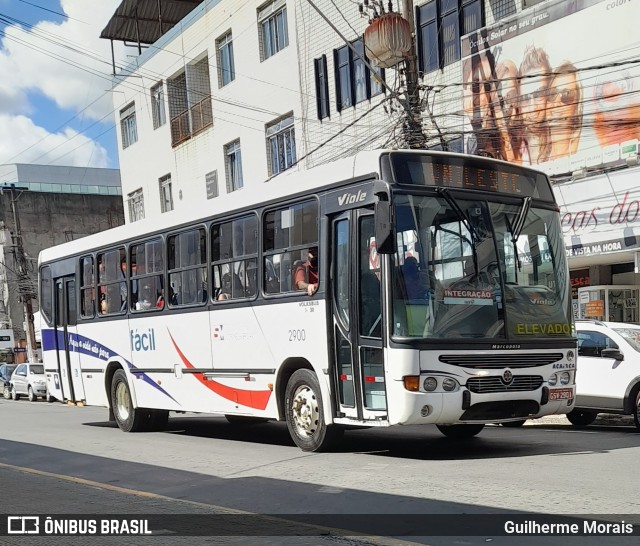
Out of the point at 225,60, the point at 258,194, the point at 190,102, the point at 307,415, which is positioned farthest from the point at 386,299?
the point at 190,102

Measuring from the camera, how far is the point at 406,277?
10.1 m

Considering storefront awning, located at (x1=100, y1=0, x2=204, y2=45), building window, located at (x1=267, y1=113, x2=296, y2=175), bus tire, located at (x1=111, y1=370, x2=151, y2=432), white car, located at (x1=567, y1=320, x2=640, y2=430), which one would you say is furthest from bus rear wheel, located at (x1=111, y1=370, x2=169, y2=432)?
storefront awning, located at (x1=100, y1=0, x2=204, y2=45)

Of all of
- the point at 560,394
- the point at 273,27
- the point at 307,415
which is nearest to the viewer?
the point at 560,394

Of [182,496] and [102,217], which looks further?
[102,217]

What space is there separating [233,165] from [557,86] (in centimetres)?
1525

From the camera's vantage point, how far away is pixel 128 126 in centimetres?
4050

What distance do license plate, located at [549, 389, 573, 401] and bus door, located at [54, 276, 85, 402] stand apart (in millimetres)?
10119

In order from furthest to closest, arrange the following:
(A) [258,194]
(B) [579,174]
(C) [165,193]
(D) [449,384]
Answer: (C) [165,193] < (B) [579,174] < (A) [258,194] < (D) [449,384]

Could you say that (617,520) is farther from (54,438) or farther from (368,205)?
(54,438)

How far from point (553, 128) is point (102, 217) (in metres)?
53.0

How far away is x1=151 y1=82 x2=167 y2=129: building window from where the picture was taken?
122 feet

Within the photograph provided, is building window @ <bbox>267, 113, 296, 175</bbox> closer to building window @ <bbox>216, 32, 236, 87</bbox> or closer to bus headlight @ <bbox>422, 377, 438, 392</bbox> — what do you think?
building window @ <bbox>216, 32, 236, 87</bbox>

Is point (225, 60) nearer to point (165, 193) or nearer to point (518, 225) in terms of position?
point (165, 193)

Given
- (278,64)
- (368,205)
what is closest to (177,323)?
(368,205)
